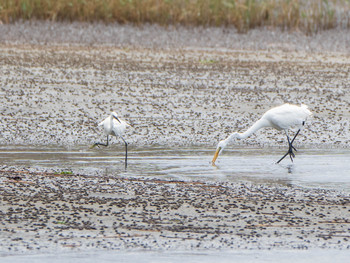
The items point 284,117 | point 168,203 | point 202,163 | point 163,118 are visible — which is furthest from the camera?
point 163,118

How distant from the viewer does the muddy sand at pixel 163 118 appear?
6.97 m

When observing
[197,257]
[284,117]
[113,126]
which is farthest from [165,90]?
[197,257]

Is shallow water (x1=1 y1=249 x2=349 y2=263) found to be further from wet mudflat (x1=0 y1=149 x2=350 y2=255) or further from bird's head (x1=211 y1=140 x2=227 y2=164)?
bird's head (x1=211 y1=140 x2=227 y2=164)

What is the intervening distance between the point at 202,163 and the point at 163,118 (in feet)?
11.4

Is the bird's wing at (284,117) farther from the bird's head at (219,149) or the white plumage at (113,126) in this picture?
the white plumage at (113,126)

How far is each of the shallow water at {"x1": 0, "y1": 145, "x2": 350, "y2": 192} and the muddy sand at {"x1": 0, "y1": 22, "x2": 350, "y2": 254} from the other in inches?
18.5

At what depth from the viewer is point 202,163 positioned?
1072 cm

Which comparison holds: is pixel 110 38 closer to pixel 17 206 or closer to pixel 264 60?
pixel 264 60

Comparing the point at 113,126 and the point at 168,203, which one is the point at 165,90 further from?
the point at 168,203

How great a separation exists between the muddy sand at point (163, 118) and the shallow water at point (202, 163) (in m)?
0.47

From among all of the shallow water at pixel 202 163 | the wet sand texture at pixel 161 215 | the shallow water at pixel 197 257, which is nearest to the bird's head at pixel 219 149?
the shallow water at pixel 202 163

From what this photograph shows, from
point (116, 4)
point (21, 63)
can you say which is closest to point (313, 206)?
point (21, 63)

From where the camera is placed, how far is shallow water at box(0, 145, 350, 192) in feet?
31.9

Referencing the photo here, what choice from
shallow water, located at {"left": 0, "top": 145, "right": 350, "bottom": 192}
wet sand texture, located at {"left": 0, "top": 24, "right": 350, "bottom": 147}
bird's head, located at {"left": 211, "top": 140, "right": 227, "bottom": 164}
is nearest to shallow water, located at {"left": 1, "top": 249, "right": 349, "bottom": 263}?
shallow water, located at {"left": 0, "top": 145, "right": 350, "bottom": 192}
